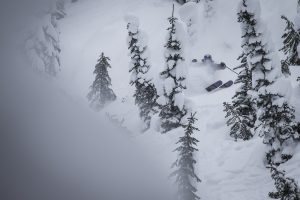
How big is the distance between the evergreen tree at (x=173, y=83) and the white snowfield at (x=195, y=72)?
26.9 inches

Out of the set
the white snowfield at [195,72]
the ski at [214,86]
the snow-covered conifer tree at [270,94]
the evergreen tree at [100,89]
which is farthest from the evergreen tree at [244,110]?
the evergreen tree at [100,89]

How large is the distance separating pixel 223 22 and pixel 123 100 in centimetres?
2369

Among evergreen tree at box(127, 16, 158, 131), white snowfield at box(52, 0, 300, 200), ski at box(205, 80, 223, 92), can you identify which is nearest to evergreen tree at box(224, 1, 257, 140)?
white snowfield at box(52, 0, 300, 200)

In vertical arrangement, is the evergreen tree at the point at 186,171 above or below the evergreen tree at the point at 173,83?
below

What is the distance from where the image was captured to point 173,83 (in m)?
20.9

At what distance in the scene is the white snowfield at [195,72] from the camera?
51.0 ft

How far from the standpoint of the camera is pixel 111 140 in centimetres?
809

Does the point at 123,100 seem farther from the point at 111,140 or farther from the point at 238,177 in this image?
the point at 111,140

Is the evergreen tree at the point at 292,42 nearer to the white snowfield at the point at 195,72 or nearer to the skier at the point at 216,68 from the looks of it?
the white snowfield at the point at 195,72

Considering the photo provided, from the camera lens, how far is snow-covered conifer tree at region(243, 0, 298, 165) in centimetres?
1414

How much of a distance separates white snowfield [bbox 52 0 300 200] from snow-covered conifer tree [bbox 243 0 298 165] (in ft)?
2.25

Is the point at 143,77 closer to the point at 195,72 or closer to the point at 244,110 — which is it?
the point at 244,110

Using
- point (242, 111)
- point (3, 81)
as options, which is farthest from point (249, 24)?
point (3, 81)

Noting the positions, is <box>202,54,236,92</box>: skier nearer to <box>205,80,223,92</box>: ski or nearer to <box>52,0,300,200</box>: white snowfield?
<box>205,80,223,92</box>: ski
